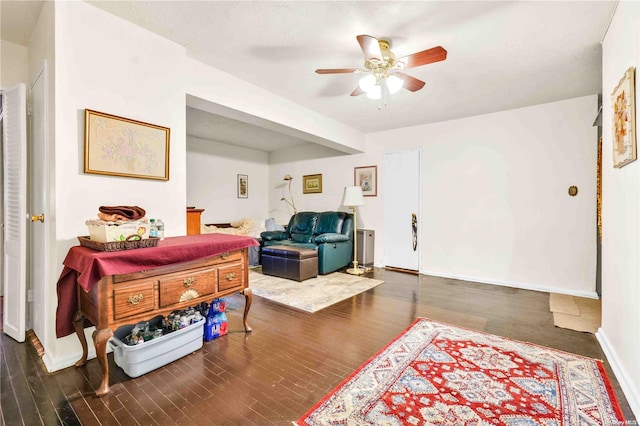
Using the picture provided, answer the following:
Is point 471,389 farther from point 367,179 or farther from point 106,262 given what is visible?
point 367,179

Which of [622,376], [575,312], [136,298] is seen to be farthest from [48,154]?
[575,312]

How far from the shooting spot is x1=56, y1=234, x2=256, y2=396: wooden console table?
1692 millimetres

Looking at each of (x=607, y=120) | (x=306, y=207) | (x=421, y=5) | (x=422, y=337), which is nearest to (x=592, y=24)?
(x=607, y=120)

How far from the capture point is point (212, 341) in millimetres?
2426

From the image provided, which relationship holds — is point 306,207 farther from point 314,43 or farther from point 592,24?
point 592,24

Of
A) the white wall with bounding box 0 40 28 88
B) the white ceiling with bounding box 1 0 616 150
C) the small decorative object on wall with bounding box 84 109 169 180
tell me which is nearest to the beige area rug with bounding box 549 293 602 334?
the white ceiling with bounding box 1 0 616 150

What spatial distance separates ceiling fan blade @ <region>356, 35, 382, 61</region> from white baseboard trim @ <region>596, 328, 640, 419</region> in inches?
101

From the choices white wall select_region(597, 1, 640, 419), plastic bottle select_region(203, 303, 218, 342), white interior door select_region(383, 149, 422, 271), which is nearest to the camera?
white wall select_region(597, 1, 640, 419)

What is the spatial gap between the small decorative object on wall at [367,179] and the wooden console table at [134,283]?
3526 mm

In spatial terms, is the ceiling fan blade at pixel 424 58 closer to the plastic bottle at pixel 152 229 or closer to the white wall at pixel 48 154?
the plastic bottle at pixel 152 229

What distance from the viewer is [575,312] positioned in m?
3.08

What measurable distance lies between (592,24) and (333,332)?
315cm

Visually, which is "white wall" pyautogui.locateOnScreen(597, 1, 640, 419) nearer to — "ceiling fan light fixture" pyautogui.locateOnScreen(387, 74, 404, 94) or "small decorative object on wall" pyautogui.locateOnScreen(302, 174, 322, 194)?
"ceiling fan light fixture" pyautogui.locateOnScreen(387, 74, 404, 94)

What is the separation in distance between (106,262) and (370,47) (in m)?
2.18
